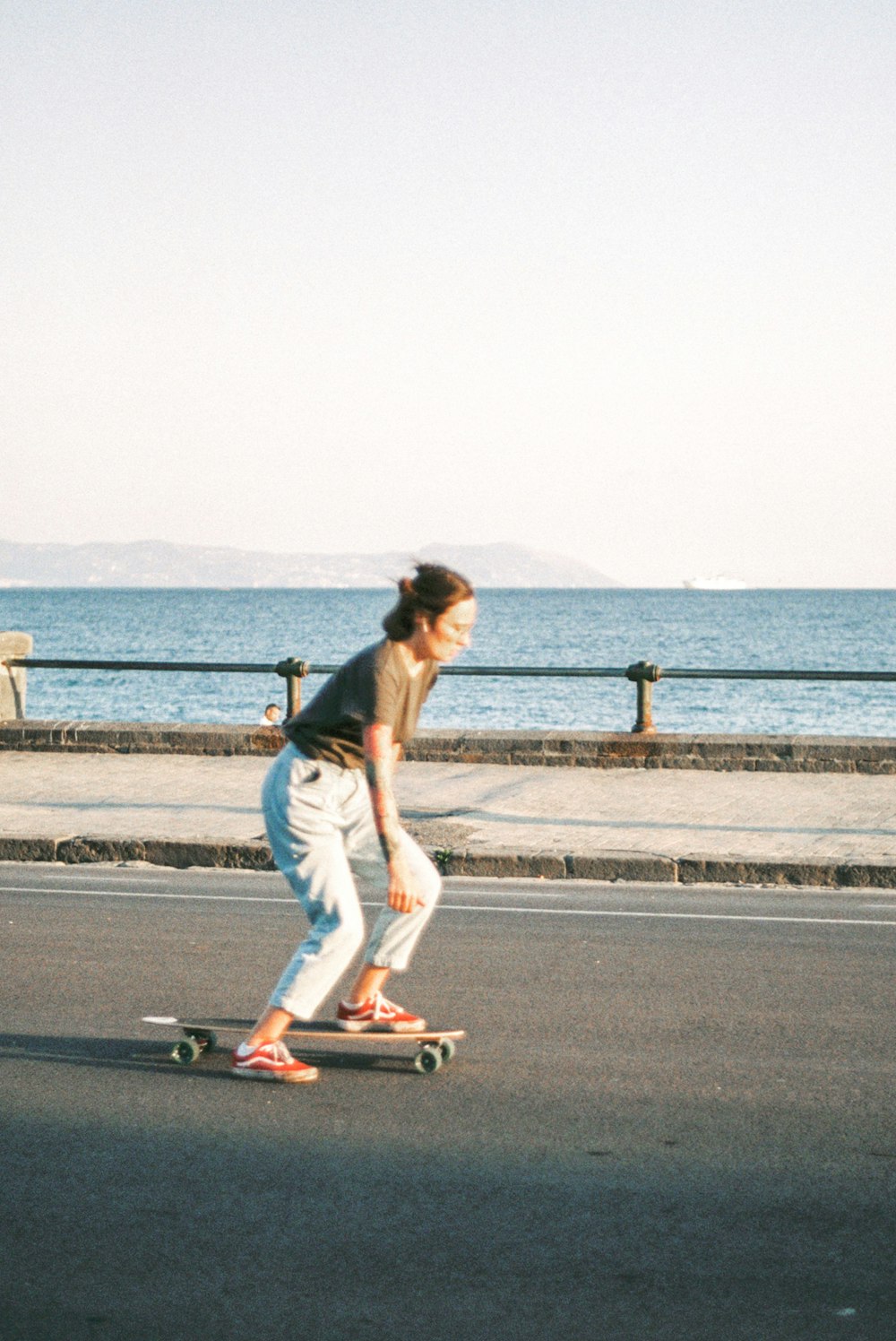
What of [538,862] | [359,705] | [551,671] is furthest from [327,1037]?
[551,671]

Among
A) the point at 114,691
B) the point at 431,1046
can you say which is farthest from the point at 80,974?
the point at 114,691

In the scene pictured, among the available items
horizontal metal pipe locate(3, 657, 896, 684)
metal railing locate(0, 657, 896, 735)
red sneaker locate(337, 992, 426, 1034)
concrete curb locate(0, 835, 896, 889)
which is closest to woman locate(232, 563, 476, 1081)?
red sneaker locate(337, 992, 426, 1034)

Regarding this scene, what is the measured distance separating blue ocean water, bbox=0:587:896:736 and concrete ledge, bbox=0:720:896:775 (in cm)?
1770

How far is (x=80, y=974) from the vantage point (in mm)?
7160

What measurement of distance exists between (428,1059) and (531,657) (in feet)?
289

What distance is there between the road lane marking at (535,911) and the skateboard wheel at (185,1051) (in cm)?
329

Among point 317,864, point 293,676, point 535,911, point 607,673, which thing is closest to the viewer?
point 317,864

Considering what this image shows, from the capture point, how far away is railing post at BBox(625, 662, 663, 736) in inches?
569

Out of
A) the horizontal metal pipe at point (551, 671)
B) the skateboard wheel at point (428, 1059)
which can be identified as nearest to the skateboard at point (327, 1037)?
the skateboard wheel at point (428, 1059)

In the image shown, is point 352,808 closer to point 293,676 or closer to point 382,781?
point 382,781

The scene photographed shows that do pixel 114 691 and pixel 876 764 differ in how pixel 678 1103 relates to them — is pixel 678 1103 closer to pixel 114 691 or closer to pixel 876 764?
pixel 876 764

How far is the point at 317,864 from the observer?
546cm

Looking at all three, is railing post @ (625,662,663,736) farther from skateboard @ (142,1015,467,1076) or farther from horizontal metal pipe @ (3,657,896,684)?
skateboard @ (142,1015,467,1076)

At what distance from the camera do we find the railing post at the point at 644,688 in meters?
14.4
